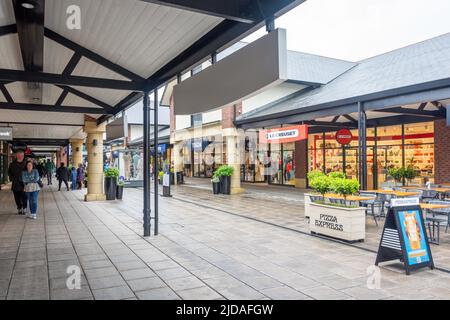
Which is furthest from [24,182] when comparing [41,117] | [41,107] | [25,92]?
[41,117]

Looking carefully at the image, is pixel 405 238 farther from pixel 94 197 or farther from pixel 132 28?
pixel 94 197

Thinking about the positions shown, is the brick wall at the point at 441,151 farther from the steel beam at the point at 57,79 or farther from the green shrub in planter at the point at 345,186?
the steel beam at the point at 57,79

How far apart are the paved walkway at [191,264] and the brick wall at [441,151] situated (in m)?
8.92

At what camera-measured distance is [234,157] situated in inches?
719

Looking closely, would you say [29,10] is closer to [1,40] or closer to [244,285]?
[1,40]

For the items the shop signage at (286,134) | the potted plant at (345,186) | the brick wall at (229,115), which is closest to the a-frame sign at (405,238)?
the potted plant at (345,186)

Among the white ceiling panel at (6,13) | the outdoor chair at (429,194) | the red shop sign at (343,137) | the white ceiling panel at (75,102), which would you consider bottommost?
the outdoor chair at (429,194)

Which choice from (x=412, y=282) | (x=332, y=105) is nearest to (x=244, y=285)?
(x=412, y=282)

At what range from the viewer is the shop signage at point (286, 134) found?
1355 centimetres

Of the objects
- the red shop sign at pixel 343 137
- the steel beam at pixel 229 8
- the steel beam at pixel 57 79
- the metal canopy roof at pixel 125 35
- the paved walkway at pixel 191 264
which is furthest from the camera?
the red shop sign at pixel 343 137

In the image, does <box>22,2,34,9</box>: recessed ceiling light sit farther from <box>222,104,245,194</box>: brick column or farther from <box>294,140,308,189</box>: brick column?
<box>294,140,308,189</box>: brick column

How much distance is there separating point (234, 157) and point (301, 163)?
15.0ft

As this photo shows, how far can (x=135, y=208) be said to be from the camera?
12305 mm

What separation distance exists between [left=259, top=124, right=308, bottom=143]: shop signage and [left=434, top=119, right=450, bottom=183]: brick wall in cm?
534
